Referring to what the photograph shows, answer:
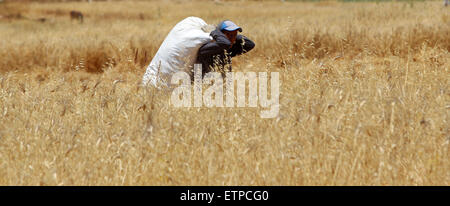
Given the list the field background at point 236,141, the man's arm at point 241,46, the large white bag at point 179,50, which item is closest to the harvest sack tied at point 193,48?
the large white bag at point 179,50

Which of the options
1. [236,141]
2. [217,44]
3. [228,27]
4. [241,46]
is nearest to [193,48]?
[217,44]

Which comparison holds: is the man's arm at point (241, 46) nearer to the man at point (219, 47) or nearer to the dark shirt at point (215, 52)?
the man at point (219, 47)

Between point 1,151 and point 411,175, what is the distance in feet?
7.58

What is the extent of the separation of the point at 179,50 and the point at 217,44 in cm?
40

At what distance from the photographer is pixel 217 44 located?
14.8 feet

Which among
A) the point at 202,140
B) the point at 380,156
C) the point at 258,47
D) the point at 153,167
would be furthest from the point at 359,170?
the point at 258,47

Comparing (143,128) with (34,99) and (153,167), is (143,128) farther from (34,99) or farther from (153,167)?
(34,99)

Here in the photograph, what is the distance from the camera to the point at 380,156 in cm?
263

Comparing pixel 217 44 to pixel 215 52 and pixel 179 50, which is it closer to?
pixel 215 52

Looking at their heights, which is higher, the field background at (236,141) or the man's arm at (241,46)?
the man's arm at (241,46)

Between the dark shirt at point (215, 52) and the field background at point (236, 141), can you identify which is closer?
the field background at point (236, 141)

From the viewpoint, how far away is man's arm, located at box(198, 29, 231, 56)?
14.8 ft

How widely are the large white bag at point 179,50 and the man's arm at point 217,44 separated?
9 centimetres

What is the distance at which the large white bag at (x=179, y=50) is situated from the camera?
4.65 metres
